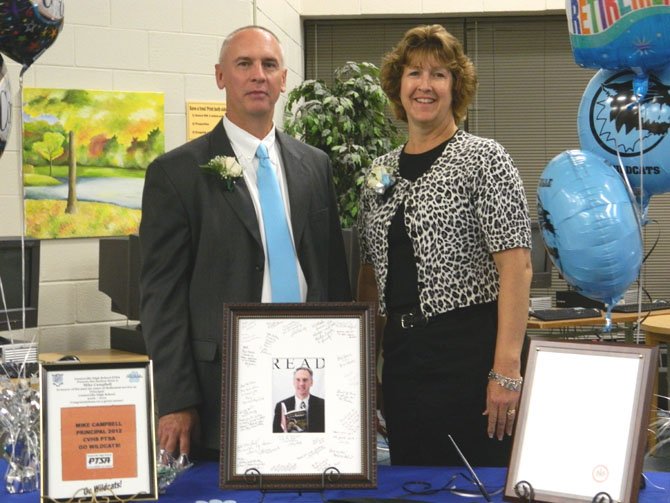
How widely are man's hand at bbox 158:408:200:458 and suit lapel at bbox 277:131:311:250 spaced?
0.46 meters

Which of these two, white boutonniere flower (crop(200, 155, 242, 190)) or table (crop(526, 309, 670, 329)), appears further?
table (crop(526, 309, 670, 329))

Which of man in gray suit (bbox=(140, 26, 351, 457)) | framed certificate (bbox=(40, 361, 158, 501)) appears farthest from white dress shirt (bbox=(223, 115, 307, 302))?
framed certificate (bbox=(40, 361, 158, 501))

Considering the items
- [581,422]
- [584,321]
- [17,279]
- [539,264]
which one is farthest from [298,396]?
[539,264]

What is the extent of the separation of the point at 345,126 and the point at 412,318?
3.32 meters

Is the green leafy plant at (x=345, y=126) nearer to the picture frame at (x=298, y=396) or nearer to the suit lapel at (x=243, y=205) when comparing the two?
the suit lapel at (x=243, y=205)

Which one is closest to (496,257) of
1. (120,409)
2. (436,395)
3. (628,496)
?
(436,395)

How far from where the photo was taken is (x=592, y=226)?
67.0 inches

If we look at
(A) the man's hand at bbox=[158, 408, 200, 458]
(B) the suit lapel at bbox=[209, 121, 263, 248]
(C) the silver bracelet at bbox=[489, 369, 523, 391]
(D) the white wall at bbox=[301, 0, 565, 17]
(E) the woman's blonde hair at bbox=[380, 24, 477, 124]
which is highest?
(D) the white wall at bbox=[301, 0, 565, 17]

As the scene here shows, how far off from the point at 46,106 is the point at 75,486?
298 cm

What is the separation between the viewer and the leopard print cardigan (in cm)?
200

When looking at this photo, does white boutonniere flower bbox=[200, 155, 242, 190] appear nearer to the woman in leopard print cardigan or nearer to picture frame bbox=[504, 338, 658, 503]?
the woman in leopard print cardigan

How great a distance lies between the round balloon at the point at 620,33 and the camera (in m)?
1.68

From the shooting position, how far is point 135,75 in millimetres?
4434

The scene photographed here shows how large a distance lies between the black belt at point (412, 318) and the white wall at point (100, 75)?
247 cm
